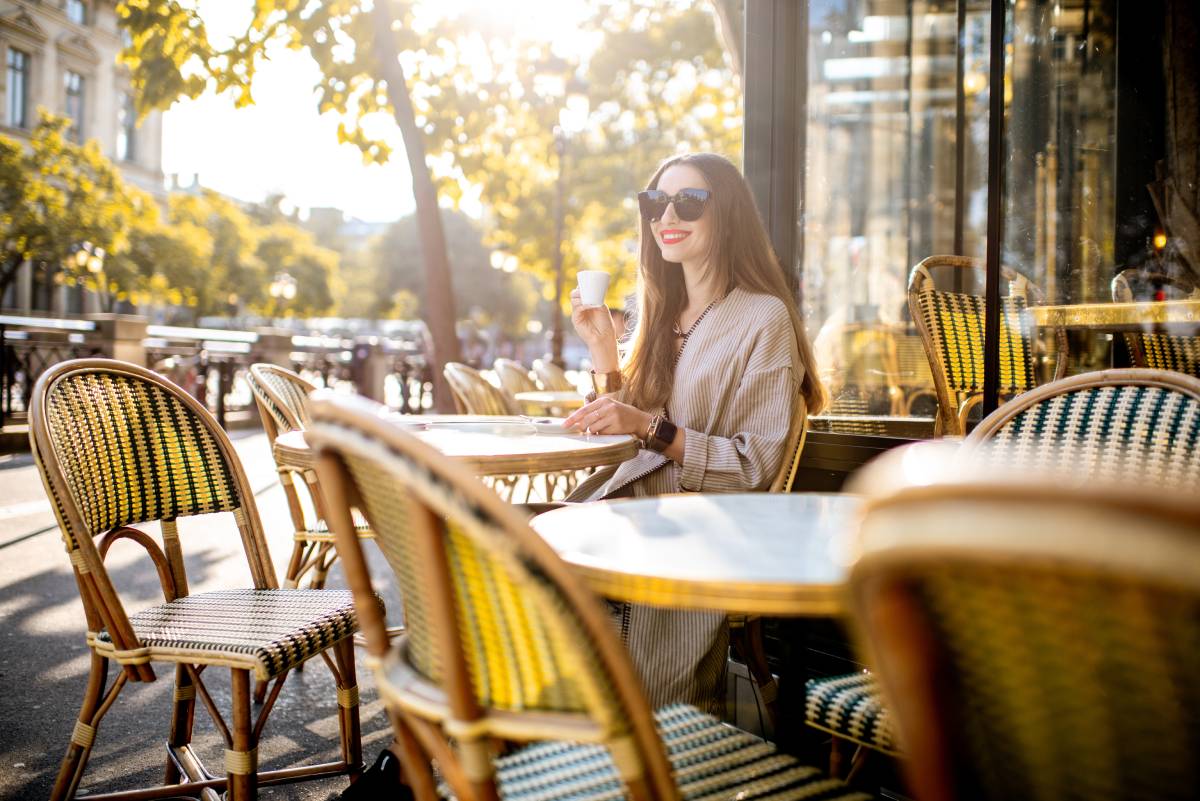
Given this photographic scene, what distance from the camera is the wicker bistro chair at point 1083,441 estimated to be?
5.91 feet

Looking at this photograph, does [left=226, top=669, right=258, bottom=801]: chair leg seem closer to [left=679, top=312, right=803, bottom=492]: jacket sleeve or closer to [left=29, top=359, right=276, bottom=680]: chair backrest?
[left=29, top=359, right=276, bottom=680]: chair backrest

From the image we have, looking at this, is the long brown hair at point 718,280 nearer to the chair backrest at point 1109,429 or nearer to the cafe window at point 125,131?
the chair backrest at point 1109,429

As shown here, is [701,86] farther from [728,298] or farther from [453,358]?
[728,298]

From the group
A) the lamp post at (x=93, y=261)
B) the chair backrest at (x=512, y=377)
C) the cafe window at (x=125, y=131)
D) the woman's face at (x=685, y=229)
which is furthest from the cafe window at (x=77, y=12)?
the woman's face at (x=685, y=229)

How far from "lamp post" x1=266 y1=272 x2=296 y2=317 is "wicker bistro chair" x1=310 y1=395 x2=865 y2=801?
1538 inches

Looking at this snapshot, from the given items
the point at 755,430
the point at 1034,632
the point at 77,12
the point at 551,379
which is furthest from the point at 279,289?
the point at 1034,632

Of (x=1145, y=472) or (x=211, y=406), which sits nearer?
(x=1145, y=472)

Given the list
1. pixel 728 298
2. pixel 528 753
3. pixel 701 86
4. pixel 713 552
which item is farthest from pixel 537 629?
pixel 701 86

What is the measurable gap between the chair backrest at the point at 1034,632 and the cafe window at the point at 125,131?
50.9m

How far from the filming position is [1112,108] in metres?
5.66

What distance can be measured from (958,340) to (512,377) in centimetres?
419

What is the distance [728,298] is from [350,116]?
284 inches

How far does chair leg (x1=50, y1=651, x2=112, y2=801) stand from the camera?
222 cm

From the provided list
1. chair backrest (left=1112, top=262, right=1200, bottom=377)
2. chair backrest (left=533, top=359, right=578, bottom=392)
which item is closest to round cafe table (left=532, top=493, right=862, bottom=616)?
chair backrest (left=1112, top=262, right=1200, bottom=377)
